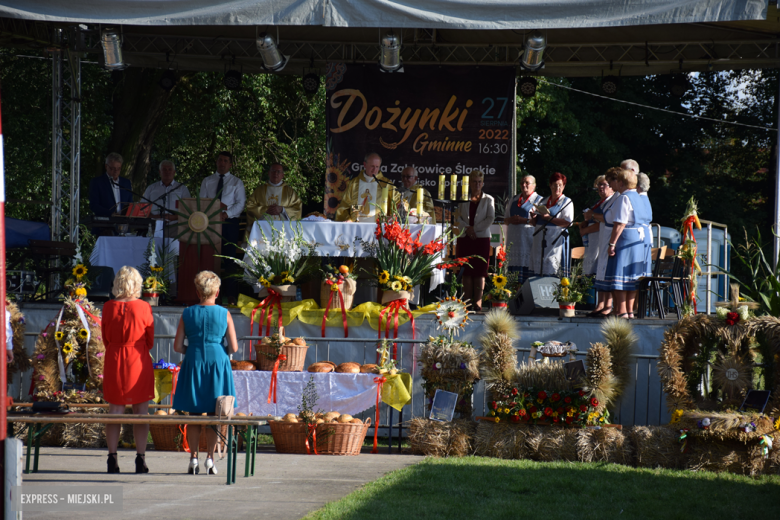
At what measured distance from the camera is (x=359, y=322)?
8789 mm

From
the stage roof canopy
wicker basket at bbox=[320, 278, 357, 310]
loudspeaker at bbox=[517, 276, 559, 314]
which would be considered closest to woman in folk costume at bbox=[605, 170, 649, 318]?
loudspeaker at bbox=[517, 276, 559, 314]

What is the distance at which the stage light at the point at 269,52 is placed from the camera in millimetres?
10484

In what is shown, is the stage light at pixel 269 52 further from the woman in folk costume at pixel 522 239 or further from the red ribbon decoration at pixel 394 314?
the red ribbon decoration at pixel 394 314

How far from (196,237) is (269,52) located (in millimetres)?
2597

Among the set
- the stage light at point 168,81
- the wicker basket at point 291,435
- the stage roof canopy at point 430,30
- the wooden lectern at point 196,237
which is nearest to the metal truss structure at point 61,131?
the stage roof canopy at point 430,30

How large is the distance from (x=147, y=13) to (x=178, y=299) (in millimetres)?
3141

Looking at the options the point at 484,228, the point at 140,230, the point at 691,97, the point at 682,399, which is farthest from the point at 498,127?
the point at 691,97

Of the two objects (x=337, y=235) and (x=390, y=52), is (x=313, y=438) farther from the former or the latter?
(x=390, y=52)

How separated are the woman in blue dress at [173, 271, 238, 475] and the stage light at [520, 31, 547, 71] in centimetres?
578

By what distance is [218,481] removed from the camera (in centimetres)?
591

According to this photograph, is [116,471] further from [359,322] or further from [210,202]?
[210,202]

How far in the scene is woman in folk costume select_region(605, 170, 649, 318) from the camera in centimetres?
872

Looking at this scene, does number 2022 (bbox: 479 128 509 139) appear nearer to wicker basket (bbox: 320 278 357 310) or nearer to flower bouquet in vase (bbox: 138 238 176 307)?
wicker basket (bbox: 320 278 357 310)

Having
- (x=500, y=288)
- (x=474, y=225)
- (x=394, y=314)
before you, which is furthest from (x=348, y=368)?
(x=474, y=225)
